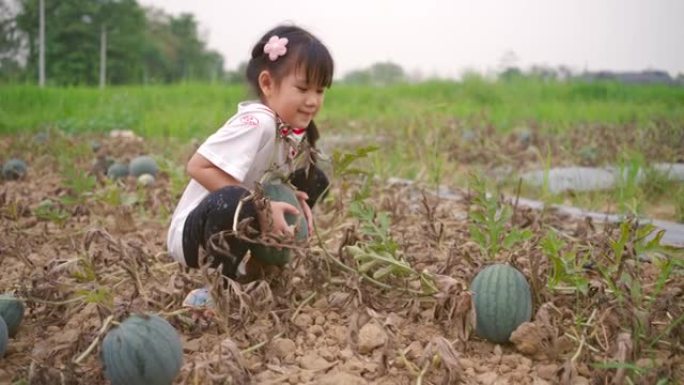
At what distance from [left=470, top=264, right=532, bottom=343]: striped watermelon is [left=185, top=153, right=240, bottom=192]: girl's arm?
38.2 inches

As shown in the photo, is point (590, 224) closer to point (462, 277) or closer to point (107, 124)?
point (462, 277)

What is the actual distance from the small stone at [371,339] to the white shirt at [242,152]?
2.19 ft

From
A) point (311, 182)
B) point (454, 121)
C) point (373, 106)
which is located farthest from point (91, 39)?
point (311, 182)

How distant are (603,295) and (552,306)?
223 mm

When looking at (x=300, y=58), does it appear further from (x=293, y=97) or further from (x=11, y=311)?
(x=11, y=311)

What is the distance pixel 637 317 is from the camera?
80.4 inches

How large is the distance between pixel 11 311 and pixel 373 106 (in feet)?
33.8

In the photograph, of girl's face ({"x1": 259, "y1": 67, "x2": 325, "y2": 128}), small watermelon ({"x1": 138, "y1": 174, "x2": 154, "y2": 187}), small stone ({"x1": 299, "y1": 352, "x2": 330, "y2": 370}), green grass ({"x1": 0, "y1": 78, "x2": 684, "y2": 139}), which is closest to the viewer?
small stone ({"x1": 299, "y1": 352, "x2": 330, "y2": 370})

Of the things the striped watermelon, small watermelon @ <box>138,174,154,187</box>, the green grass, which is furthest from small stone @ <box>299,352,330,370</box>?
the green grass

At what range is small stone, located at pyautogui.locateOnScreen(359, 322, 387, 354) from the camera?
2148 millimetres

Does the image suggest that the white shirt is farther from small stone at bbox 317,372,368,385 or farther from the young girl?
small stone at bbox 317,372,368,385

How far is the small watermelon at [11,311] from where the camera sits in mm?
2229

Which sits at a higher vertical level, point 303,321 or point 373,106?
point 373,106

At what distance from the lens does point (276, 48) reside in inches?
100
